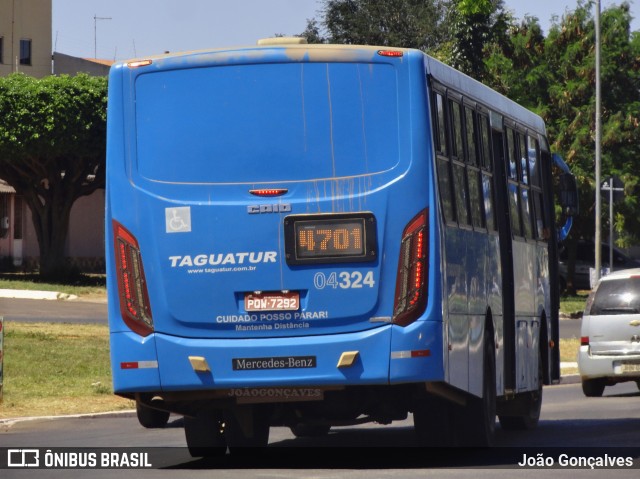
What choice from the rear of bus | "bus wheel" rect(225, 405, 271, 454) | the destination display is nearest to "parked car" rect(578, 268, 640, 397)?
"bus wheel" rect(225, 405, 271, 454)

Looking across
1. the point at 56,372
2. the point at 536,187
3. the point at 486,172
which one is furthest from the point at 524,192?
the point at 56,372

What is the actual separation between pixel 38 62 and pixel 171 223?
64.8 metres

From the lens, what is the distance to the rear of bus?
1173 centimetres

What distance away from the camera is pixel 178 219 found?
12016mm

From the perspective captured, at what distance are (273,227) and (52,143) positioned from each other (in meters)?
40.5

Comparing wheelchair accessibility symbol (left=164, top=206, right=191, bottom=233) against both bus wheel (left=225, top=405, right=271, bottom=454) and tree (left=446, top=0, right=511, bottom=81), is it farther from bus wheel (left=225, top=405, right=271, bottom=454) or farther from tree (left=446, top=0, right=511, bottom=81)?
tree (left=446, top=0, right=511, bottom=81)

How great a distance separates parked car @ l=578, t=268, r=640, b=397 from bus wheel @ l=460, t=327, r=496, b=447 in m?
6.61

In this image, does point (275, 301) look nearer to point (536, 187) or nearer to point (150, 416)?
point (150, 416)

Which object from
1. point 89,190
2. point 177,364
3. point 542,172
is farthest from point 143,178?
point 89,190

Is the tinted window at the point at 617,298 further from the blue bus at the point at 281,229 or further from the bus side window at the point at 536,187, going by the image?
the blue bus at the point at 281,229

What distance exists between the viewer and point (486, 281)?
14094mm

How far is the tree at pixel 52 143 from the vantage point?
51.6m

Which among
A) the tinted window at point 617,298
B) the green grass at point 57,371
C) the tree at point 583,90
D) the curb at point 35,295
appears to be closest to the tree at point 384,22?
the tree at point 583,90

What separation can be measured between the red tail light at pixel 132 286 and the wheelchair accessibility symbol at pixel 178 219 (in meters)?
0.31
